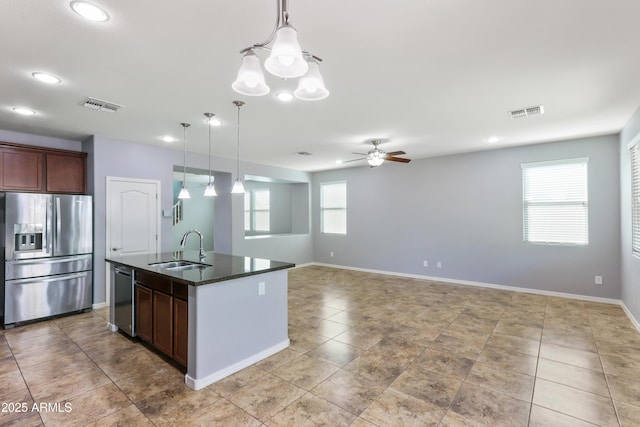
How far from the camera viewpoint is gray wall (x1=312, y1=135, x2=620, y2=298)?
487 centimetres

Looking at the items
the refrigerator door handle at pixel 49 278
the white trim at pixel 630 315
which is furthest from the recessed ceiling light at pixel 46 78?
the white trim at pixel 630 315

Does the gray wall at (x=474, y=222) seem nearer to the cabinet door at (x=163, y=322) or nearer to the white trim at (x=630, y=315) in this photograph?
the white trim at (x=630, y=315)

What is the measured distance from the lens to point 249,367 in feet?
9.36

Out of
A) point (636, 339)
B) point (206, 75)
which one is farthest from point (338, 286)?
point (206, 75)

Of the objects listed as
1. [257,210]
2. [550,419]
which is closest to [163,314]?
[550,419]

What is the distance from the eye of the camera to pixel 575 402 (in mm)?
2314

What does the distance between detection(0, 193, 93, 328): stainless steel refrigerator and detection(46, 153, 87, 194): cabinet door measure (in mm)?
399

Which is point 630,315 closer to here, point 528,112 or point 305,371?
point 528,112

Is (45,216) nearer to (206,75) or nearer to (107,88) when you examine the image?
(107,88)

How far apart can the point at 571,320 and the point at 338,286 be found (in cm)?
360

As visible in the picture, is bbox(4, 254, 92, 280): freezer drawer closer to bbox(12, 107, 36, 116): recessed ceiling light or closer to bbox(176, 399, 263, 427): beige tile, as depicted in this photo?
bbox(12, 107, 36, 116): recessed ceiling light

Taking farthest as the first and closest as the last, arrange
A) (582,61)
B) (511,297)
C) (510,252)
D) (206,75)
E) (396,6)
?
(510,252) → (511,297) → (206,75) → (582,61) → (396,6)

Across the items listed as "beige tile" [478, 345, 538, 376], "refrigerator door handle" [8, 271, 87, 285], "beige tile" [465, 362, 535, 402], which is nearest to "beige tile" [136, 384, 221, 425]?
"beige tile" [465, 362, 535, 402]

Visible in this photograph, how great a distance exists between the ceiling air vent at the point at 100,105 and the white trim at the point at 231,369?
9.53 feet
